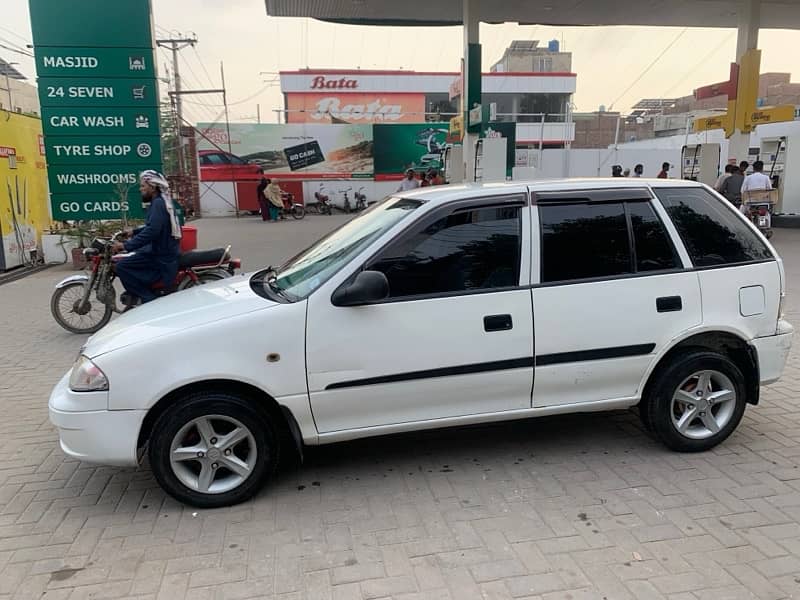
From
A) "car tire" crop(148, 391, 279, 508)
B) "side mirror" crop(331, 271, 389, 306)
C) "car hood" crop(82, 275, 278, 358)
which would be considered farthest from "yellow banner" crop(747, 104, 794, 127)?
"car tire" crop(148, 391, 279, 508)

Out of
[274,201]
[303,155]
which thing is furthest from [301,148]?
[274,201]

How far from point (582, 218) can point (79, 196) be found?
11014mm

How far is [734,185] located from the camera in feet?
48.7

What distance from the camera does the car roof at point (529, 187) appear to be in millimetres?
3684

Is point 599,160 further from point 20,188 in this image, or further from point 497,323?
point 497,323

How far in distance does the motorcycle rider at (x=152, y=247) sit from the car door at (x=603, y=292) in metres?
4.30

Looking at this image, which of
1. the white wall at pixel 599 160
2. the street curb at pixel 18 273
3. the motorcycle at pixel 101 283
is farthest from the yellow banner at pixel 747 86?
the street curb at pixel 18 273

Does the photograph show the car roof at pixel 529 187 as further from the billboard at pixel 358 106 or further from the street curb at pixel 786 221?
the billboard at pixel 358 106

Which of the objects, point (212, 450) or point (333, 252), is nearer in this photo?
point (212, 450)

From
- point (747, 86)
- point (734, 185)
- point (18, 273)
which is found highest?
point (747, 86)

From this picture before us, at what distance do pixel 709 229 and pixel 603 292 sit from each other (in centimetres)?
90

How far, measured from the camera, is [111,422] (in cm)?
319

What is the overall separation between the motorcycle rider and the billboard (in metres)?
46.7

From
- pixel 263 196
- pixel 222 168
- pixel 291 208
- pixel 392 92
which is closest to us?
pixel 263 196
